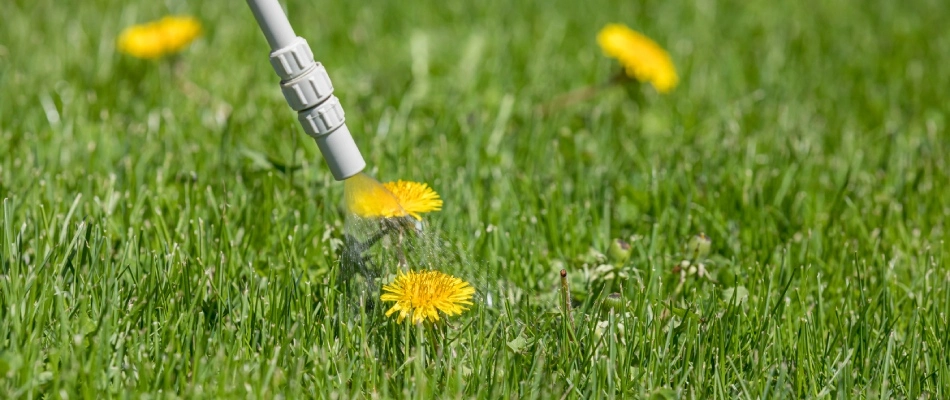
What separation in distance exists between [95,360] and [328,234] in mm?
698

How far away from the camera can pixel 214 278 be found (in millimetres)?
1986

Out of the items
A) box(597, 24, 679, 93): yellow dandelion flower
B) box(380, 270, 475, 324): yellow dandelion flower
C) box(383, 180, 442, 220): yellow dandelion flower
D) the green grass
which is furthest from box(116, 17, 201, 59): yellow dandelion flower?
box(380, 270, 475, 324): yellow dandelion flower

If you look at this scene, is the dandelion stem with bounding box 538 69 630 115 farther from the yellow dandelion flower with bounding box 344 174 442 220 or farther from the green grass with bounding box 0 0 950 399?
the yellow dandelion flower with bounding box 344 174 442 220

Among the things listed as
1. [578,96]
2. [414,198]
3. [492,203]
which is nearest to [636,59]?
[578,96]

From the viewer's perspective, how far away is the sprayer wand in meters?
1.60

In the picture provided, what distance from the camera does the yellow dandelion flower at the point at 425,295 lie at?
1699mm

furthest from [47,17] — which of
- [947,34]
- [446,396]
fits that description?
[947,34]

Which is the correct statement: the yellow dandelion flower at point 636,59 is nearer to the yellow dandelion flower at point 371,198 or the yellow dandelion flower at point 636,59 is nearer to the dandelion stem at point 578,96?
the dandelion stem at point 578,96

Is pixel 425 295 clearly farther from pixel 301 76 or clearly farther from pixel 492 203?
pixel 492 203

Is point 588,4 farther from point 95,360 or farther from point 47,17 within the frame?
point 95,360

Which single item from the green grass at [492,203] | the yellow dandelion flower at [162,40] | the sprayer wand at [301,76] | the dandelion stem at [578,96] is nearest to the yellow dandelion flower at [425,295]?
the green grass at [492,203]

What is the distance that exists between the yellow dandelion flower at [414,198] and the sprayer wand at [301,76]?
229mm

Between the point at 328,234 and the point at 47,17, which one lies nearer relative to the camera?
the point at 328,234

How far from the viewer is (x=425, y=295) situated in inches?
67.1
